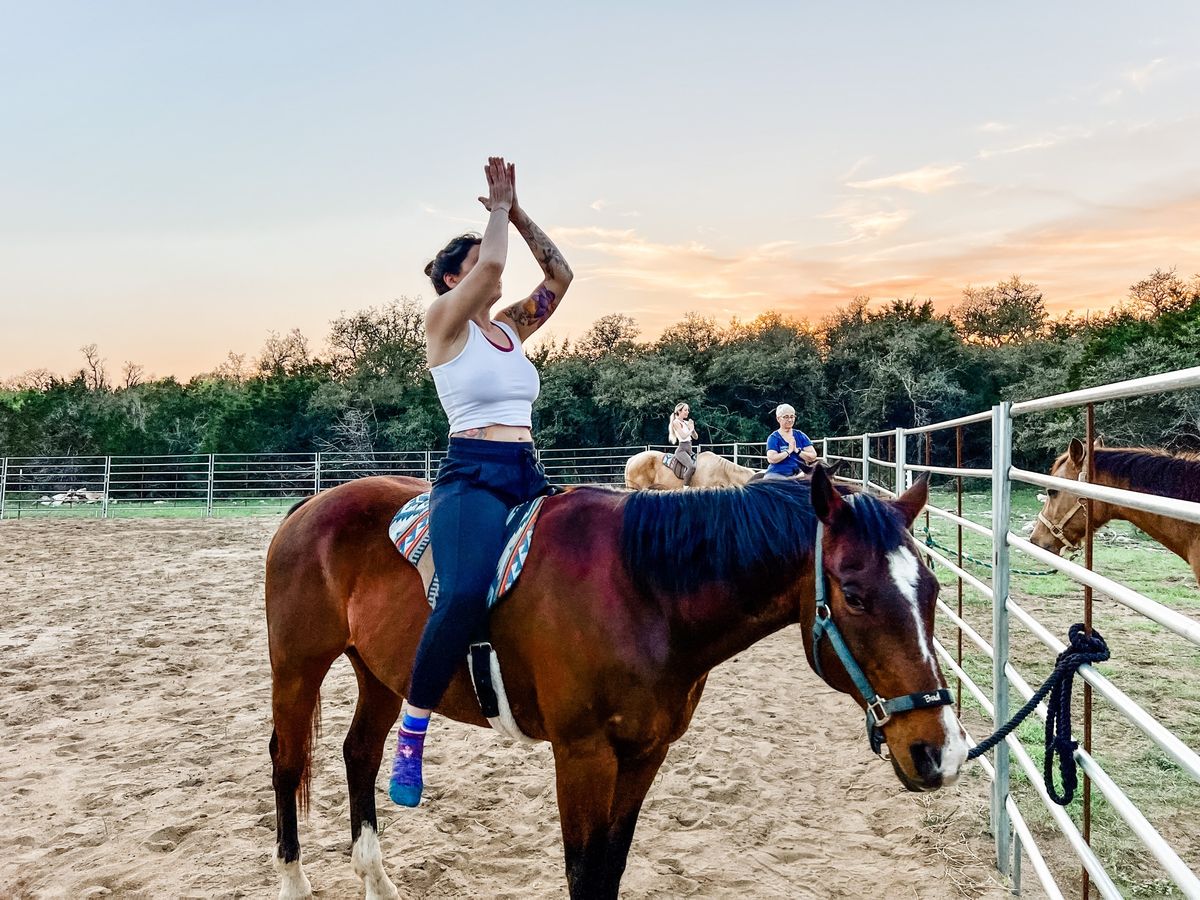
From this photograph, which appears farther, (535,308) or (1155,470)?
(1155,470)

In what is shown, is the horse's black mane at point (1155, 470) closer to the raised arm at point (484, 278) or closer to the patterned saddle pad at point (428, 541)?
the patterned saddle pad at point (428, 541)

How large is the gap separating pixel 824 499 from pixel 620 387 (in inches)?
984

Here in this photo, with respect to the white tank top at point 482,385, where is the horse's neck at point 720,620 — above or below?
below

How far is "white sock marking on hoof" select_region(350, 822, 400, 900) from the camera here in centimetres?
249

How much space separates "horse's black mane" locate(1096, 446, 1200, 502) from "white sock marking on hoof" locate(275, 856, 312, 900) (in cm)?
504

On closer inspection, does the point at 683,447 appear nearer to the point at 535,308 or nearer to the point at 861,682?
the point at 535,308

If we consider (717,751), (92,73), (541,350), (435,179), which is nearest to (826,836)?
(717,751)

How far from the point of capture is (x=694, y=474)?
10.4 m

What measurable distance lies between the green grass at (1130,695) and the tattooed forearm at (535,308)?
9.28ft

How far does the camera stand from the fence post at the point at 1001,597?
2451 millimetres

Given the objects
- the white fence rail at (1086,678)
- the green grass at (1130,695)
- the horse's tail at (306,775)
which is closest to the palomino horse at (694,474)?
the green grass at (1130,695)

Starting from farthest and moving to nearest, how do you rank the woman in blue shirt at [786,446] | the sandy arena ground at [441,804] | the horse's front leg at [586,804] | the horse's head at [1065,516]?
the woman in blue shirt at [786,446], the horse's head at [1065,516], the sandy arena ground at [441,804], the horse's front leg at [586,804]

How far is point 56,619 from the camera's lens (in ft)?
23.4

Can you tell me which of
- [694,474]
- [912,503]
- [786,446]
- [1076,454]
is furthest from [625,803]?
[694,474]
